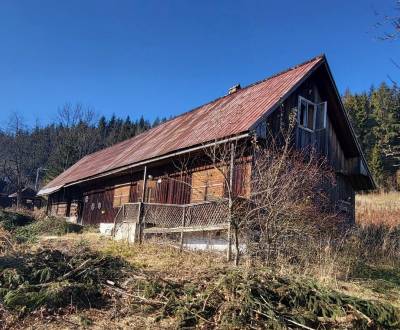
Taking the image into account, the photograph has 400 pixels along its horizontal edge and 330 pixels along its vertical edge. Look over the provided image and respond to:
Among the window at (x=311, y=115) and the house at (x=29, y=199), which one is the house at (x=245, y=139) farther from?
the house at (x=29, y=199)

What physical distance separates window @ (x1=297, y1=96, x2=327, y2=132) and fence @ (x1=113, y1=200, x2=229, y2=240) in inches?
233

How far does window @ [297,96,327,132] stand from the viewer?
17.6 meters

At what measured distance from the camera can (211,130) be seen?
16.4 m

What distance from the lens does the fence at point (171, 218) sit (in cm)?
1339

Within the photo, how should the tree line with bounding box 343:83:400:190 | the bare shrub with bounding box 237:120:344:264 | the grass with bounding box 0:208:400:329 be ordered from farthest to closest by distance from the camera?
the tree line with bounding box 343:83:400:190, the bare shrub with bounding box 237:120:344:264, the grass with bounding box 0:208:400:329

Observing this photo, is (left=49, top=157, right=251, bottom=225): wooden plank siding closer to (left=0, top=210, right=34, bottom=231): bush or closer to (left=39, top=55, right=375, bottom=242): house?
(left=39, top=55, right=375, bottom=242): house

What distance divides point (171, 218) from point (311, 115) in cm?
717

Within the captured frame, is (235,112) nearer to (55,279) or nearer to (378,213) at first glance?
(55,279)

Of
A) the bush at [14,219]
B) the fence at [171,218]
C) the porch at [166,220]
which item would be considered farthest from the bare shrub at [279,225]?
the bush at [14,219]

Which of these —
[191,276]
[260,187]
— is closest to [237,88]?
[260,187]

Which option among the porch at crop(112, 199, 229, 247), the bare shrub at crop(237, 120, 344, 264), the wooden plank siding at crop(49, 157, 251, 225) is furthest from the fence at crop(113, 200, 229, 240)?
the bare shrub at crop(237, 120, 344, 264)

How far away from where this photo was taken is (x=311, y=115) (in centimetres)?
1806

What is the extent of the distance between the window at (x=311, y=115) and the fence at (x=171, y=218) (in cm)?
591

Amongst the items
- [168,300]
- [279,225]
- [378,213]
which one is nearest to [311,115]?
[279,225]
